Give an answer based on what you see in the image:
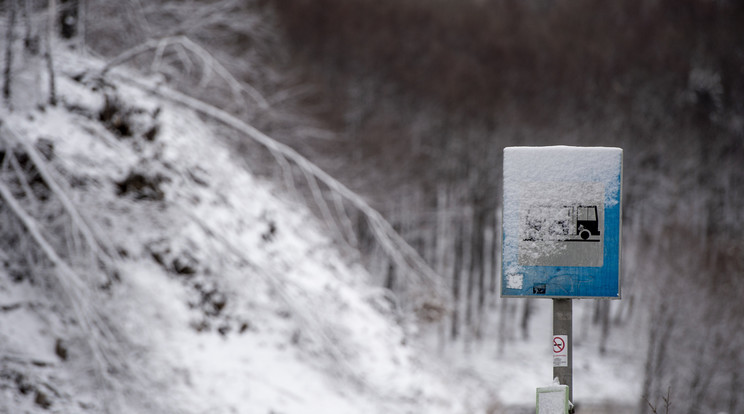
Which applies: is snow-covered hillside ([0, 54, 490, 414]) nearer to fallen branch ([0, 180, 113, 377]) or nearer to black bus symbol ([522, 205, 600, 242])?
fallen branch ([0, 180, 113, 377])

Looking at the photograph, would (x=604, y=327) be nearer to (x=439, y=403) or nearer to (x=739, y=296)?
(x=739, y=296)

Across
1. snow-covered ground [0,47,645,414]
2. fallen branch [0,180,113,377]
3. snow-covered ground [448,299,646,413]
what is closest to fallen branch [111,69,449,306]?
snow-covered ground [0,47,645,414]

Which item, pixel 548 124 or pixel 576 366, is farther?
pixel 548 124

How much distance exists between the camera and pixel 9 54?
20.5 ft

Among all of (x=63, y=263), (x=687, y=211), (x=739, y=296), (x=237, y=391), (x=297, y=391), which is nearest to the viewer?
(x=63, y=263)

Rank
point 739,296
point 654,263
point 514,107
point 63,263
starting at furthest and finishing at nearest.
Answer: point 514,107 → point 654,263 → point 739,296 → point 63,263

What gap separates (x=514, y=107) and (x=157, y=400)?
3699cm

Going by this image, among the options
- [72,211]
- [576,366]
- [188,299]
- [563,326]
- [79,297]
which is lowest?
→ [576,366]

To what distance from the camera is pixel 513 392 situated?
73.9ft

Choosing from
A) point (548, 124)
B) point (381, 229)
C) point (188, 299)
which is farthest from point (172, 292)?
point (548, 124)

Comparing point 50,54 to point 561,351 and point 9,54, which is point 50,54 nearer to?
point 9,54

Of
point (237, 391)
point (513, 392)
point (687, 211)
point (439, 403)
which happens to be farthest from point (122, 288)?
point (687, 211)

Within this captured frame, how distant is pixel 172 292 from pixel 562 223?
5.44 m

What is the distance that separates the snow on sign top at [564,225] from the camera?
299cm
